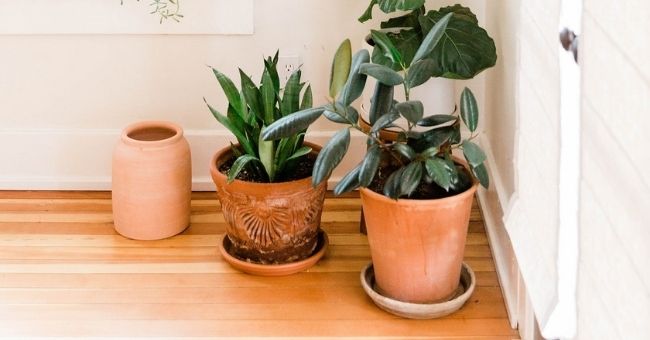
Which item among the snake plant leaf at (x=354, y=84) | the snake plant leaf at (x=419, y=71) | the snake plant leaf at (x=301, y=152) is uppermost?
the snake plant leaf at (x=419, y=71)

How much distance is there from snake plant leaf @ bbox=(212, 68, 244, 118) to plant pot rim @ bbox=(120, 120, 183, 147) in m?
0.27

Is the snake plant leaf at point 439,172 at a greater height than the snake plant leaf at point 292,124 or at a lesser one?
lesser

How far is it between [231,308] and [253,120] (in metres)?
0.51

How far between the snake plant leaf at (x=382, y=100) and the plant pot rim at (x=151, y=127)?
69 cm

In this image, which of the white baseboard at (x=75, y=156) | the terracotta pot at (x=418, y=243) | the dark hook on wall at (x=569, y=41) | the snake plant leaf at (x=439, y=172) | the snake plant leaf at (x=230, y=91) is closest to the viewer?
the dark hook on wall at (x=569, y=41)

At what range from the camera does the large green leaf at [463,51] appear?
249 centimetres

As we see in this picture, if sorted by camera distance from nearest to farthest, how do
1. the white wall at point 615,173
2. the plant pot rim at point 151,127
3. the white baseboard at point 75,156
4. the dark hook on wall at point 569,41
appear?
the white wall at point 615,173
the dark hook on wall at point 569,41
the plant pot rim at point 151,127
the white baseboard at point 75,156

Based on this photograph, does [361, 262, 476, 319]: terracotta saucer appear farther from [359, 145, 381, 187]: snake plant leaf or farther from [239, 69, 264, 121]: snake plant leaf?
[239, 69, 264, 121]: snake plant leaf

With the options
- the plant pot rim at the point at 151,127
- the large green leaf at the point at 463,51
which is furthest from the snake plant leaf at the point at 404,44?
the plant pot rim at the point at 151,127

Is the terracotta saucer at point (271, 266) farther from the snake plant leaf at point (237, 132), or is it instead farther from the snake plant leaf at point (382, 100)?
the snake plant leaf at point (382, 100)

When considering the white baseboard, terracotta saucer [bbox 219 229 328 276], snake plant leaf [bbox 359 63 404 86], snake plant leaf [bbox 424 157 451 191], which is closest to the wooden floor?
terracotta saucer [bbox 219 229 328 276]

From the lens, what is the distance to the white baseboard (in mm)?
3107

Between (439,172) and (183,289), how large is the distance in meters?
0.79

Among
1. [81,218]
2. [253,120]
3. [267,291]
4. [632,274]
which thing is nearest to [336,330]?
[267,291]
